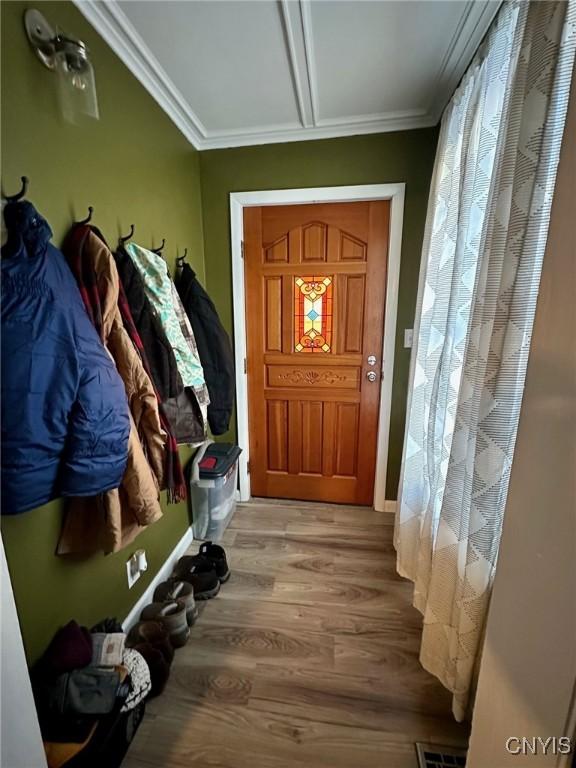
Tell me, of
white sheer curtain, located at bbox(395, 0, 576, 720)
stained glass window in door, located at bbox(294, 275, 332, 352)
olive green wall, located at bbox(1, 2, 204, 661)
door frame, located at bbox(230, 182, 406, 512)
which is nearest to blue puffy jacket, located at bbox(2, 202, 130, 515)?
olive green wall, located at bbox(1, 2, 204, 661)

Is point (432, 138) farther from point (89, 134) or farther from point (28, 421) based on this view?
point (28, 421)

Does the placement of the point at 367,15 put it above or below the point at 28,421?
above

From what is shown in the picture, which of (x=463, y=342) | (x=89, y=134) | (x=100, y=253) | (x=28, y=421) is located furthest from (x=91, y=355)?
(x=463, y=342)

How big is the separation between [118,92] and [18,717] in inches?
78.2

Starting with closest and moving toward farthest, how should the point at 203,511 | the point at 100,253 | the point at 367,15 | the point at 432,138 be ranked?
1. the point at 100,253
2. the point at 367,15
3. the point at 432,138
4. the point at 203,511

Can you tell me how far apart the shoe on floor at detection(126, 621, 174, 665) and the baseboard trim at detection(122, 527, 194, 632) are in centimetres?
6

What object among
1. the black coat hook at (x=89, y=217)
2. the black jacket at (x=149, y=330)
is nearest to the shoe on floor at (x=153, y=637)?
the black jacket at (x=149, y=330)

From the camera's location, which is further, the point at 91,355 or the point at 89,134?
the point at 89,134

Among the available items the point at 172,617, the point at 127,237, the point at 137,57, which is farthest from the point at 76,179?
the point at 172,617

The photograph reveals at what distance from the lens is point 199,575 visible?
1648 mm

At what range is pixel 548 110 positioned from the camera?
27.1 inches

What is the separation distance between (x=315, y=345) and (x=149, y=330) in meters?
1.18

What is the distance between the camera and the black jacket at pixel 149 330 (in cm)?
123

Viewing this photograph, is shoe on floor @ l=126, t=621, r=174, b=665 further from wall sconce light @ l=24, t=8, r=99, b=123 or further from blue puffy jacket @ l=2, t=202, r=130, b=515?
wall sconce light @ l=24, t=8, r=99, b=123
